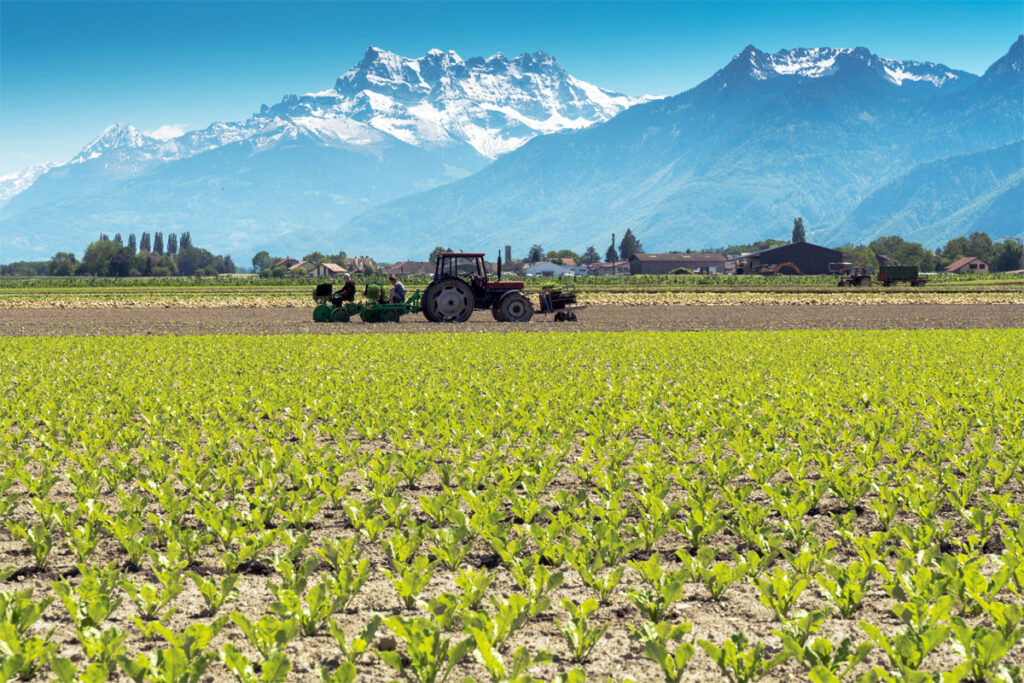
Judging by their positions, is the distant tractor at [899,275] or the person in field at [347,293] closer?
the person in field at [347,293]

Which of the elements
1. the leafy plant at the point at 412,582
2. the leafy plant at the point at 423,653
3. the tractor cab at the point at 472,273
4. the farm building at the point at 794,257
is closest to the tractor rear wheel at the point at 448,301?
the tractor cab at the point at 472,273

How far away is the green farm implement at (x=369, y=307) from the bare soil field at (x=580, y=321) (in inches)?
22.0

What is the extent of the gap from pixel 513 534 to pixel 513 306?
25845 mm

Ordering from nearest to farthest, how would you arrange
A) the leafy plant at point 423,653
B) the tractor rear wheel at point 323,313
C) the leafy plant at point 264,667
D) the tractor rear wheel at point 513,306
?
the leafy plant at point 264,667 < the leafy plant at point 423,653 < the tractor rear wheel at point 513,306 < the tractor rear wheel at point 323,313

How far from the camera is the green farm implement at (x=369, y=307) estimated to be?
33.5 meters

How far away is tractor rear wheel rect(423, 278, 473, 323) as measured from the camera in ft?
106

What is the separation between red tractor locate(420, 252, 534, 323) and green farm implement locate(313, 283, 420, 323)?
94 cm

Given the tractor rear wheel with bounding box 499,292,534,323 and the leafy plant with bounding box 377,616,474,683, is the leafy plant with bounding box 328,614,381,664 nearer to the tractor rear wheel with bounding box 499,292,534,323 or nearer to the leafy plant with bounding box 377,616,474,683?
the leafy plant with bounding box 377,616,474,683

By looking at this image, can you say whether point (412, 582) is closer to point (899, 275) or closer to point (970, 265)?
point (899, 275)

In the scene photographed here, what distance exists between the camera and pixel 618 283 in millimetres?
93438

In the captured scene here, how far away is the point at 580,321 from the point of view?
122 ft

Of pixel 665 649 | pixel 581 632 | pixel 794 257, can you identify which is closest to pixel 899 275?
A: pixel 581 632

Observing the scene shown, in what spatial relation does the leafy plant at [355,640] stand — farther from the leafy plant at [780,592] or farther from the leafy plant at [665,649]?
the leafy plant at [780,592]

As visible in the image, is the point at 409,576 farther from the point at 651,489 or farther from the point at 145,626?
the point at 651,489
